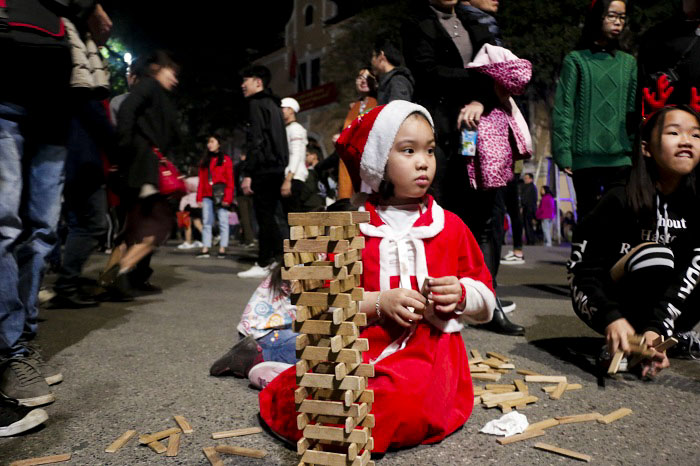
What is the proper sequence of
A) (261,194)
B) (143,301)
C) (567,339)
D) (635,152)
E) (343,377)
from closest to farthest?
(343,377), (635,152), (567,339), (143,301), (261,194)

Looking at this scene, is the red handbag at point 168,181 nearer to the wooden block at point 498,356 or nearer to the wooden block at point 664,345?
the wooden block at point 498,356

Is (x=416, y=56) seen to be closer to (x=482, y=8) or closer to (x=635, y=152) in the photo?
(x=482, y=8)

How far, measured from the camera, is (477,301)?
212cm

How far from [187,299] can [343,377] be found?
13.4 ft

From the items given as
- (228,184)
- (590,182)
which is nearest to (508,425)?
(590,182)

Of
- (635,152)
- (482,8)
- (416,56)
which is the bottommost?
(635,152)

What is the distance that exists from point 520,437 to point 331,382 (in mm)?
907

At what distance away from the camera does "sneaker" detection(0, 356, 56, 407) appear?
2.26 meters

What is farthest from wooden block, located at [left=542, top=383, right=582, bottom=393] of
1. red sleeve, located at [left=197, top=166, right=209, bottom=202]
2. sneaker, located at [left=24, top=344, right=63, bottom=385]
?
red sleeve, located at [left=197, top=166, right=209, bottom=202]

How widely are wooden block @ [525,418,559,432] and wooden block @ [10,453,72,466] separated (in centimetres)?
161

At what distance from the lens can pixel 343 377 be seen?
1543 millimetres

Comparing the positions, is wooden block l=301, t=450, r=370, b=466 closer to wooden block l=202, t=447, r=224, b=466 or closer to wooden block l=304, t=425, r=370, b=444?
wooden block l=304, t=425, r=370, b=444

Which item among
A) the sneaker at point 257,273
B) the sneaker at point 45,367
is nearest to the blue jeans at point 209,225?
the sneaker at point 257,273

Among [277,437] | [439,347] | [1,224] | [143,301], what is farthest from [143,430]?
[143,301]
